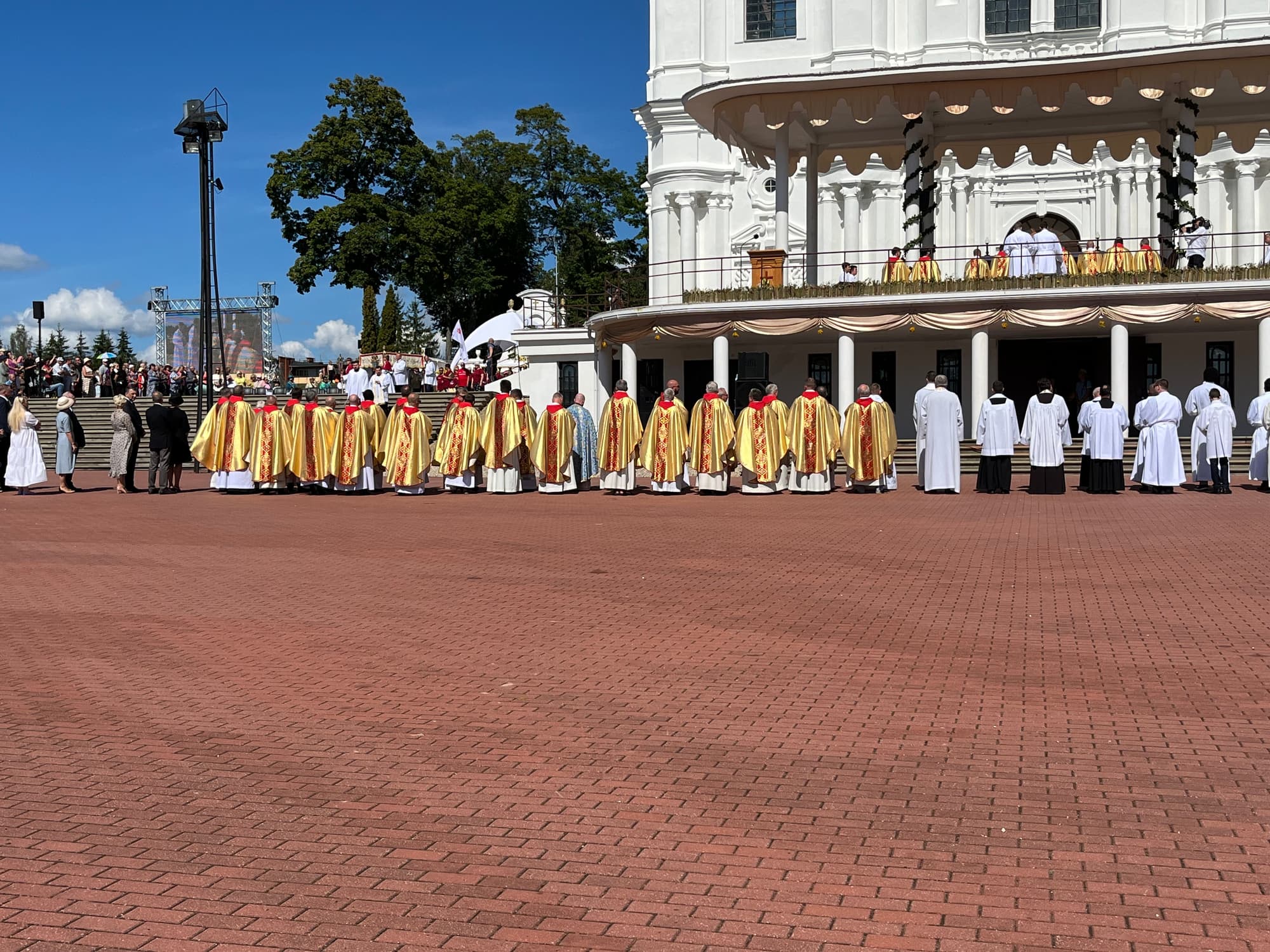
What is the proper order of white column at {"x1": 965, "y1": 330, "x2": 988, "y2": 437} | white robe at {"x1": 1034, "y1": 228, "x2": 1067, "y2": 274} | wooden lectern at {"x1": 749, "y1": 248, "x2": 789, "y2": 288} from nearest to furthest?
1. white robe at {"x1": 1034, "y1": 228, "x2": 1067, "y2": 274}
2. white column at {"x1": 965, "y1": 330, "x2": 988, "y2": 437}
3. wooden lectern at {"x1": 749, "y1": 248, "x2": 789, "y2": 288}

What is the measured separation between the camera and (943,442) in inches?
934

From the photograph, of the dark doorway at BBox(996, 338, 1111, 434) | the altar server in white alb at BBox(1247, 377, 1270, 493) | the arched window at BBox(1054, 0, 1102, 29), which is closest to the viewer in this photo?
the altar server in white alb at BBox(1247, 377, 1270, 493)

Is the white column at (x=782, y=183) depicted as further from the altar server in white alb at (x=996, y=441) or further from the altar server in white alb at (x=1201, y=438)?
the altar server in white alb at (x=1201, y=438)

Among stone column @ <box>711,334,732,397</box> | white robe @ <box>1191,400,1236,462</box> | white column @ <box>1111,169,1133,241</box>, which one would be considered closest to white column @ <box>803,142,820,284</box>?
stone column @ <box>711,334,732,397</box>

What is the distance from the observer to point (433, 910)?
4.62m

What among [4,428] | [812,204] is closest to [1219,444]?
[812,204]

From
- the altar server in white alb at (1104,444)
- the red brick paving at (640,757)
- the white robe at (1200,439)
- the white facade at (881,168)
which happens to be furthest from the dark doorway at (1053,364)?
the red brick paving at (640,757)

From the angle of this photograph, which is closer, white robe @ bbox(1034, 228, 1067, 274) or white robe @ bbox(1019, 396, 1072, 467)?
white robe @ bbox(1019, 396, 1072, 467)

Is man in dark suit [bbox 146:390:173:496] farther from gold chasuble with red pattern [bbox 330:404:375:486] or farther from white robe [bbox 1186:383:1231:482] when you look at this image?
white robe [bbox 1186:383:1231:482]

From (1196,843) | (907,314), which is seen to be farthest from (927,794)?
(907,314)

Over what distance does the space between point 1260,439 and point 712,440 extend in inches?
358

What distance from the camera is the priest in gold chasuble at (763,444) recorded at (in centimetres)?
2328

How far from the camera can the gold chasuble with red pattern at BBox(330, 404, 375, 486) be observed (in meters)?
25.1

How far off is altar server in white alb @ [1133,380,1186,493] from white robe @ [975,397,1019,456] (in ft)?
7.15
